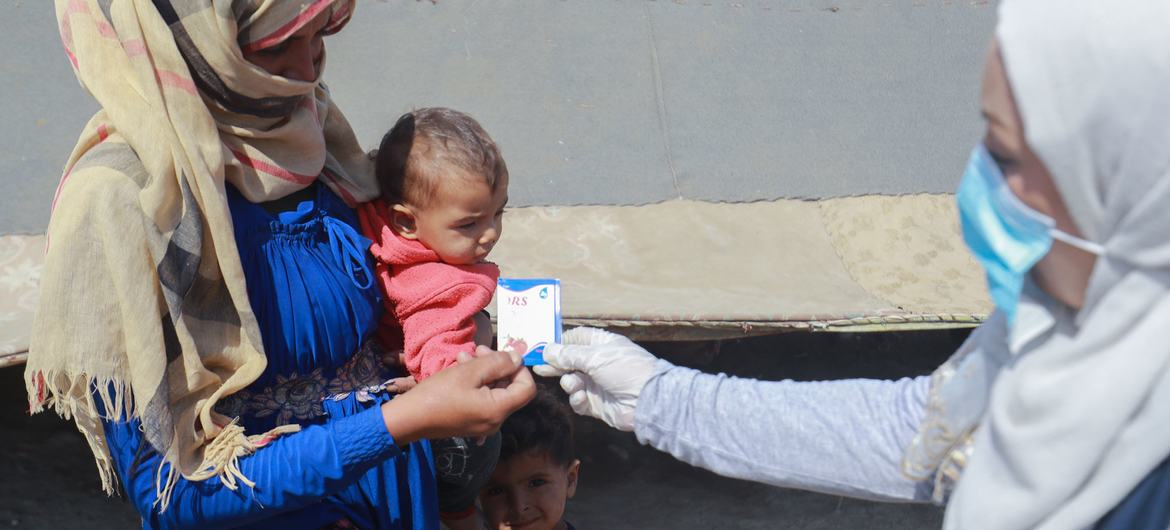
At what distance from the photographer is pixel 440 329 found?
7.39 feet

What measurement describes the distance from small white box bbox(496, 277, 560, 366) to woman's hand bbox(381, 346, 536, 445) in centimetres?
14

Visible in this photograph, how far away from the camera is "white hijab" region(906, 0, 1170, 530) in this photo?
1.29m

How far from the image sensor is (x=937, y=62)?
448 centimetres

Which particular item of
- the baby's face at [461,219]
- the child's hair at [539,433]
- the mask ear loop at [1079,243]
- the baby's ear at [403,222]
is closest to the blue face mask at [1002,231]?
the mask ear loop at [1079,243]

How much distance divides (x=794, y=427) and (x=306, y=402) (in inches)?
35.3

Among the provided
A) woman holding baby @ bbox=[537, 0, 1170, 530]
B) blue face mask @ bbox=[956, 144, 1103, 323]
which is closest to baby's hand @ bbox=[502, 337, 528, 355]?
woman holding baby @ bbox=[537, 0, 1170, 530]

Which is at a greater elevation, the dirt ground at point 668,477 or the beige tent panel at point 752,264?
the beige tent panel at point 752,264

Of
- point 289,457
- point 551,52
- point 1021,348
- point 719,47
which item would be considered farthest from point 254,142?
point 719,47

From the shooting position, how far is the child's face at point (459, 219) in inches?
88.7

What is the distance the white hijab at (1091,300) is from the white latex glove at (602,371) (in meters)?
0.61

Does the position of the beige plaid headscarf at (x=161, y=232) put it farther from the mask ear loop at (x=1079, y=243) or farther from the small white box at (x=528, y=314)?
the mask ear loop at (x=1079, y=243)

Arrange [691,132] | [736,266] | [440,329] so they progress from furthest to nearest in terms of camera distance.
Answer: [691,132] < [736,266] < [440,329]

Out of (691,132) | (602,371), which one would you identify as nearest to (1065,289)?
(602,371)

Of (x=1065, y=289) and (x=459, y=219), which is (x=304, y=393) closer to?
(x=459, y=219)
